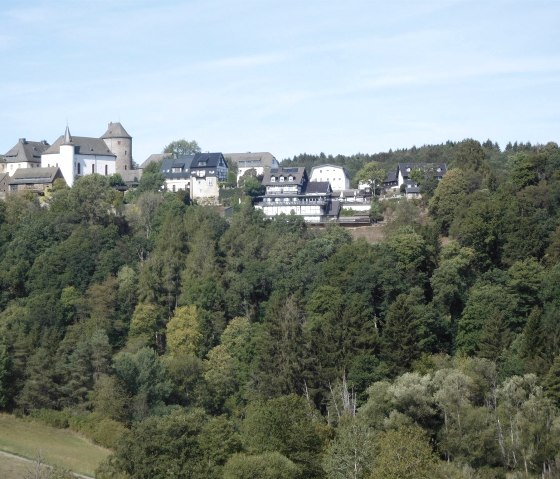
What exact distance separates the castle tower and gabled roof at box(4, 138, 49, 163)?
19.7 ft

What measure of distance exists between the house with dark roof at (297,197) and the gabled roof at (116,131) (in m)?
18.4

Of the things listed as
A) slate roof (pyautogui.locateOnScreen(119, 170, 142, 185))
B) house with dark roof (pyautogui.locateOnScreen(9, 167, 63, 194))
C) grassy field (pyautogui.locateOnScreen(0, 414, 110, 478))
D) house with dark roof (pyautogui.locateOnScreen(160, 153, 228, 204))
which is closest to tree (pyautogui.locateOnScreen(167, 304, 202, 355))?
grassy field (pyautogui.locateOnScreen(0, 414, 110, 478))

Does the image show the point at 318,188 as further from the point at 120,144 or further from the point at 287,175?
the point at 120,144

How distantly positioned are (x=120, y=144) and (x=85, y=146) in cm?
483

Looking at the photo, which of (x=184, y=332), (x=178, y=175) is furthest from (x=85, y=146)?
(x=184, y=332)

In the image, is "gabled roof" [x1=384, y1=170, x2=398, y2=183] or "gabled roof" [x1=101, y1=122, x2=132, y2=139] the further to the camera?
"gabled roof" [x1=101, y1=122, x2=132, y2=139]

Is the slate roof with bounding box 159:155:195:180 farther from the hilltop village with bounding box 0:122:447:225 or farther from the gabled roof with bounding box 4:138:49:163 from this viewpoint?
the gabled roof with bounding box 4:138:49:163

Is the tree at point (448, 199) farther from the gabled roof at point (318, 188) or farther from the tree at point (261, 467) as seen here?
the tree at point (261, 467)

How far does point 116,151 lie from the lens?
101 meters

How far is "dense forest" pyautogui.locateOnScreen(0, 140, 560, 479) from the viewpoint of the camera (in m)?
40.6

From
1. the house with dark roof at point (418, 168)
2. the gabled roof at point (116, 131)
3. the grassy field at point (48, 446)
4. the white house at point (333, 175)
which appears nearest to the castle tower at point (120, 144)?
the gabled roof at point (116, 131)

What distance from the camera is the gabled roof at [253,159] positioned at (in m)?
104

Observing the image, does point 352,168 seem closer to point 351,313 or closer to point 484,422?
point 351,313

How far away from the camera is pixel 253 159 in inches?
4171
